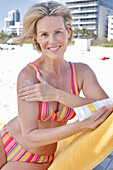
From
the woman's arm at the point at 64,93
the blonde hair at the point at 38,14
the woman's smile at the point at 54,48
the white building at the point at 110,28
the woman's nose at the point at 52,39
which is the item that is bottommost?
the woman's arm at the point at 64,93

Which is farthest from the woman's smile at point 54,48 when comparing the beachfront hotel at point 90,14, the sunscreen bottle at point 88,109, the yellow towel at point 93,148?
the beachfront hotel at point 90,14

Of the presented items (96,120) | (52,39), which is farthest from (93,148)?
(52,39)

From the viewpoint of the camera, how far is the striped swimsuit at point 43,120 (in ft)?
5.01

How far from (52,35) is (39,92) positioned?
370 mm

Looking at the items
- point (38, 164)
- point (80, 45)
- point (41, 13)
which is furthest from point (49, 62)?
point (80, 45)

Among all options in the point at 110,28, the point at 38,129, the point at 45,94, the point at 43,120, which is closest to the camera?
the point at 38,129

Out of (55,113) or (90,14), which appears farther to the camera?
(90,14)

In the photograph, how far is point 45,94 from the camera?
1.48 m

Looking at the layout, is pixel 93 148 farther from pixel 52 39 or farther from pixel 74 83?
pixel 52 39

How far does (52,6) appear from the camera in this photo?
1556 mm

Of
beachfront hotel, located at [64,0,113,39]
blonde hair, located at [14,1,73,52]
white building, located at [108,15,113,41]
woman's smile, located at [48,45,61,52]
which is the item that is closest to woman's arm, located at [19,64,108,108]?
woman's smile, located at [48,45,61,52]

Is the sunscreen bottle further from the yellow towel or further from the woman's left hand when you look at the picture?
the woman's left hand

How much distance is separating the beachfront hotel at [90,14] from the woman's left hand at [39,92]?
2538 inches

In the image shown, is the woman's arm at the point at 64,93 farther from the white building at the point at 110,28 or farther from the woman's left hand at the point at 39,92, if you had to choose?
the white building at the point at 110,28
